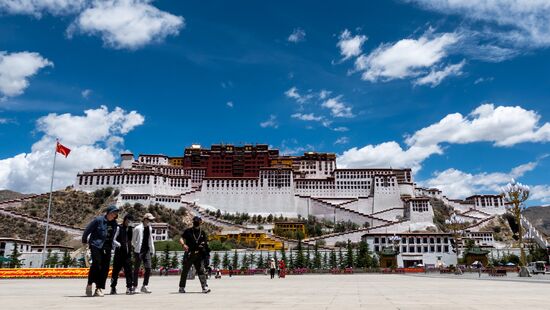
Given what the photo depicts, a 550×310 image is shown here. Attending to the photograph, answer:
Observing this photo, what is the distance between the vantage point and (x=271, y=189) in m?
96.1

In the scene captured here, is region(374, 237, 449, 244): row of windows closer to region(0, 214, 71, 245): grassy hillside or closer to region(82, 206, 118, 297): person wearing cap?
region(0, 214, 71, 245): grassy hillside

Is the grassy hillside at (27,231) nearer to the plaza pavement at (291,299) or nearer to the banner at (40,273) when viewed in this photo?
the banner at (40,273)

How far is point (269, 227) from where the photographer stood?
85.4 m

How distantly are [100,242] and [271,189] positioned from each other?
8790 centimetres

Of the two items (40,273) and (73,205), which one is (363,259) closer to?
(40,273)

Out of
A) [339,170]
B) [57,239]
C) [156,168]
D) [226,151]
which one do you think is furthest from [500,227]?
[57,239]

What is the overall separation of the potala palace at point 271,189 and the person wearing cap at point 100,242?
257ft

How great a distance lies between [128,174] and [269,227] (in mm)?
35168

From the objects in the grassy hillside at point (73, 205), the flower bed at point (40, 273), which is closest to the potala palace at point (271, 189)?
the grassy hillside at point (73, 205)

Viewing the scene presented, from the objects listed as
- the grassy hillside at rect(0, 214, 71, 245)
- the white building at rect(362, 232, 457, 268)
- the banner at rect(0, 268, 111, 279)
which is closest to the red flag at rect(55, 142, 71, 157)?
the banner at rect(0, 268, 111, 279)

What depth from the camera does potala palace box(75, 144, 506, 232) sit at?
90500mm

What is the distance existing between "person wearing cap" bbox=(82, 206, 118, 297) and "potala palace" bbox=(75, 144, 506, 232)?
257 feet

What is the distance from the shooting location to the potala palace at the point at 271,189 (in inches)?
3563

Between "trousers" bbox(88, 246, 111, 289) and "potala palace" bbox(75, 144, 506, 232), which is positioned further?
"potala palace" bbox(75, 144, 506, 232)
